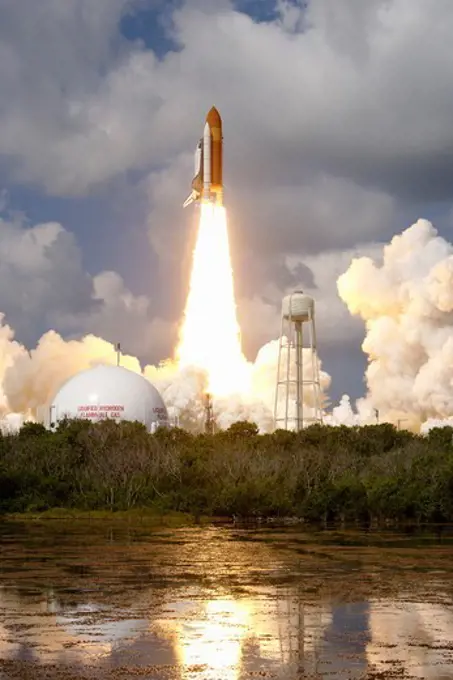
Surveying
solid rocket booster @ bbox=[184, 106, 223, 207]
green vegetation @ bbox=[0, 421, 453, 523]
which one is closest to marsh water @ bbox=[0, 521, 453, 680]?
green vegetation @ bbox=[0, 421, 453, 523]

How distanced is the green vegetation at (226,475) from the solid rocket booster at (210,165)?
1834 centimetres

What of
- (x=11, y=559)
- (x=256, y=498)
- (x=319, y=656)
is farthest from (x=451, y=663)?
(x=256, y=498)

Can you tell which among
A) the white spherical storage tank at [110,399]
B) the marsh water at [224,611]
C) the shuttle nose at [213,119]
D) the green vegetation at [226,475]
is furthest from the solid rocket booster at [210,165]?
A: the marsh water at [224,611]

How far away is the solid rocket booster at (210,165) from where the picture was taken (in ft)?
252

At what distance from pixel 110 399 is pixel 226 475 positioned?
65.2 feet

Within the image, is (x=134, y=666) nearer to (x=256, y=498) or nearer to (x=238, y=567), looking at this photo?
(x=238, y=567)

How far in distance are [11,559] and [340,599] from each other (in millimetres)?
12794

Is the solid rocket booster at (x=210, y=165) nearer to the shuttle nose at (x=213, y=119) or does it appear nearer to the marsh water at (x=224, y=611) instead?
the shuttle nose at (x=213, y=119)

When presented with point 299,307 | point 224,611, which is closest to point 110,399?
point 299,307

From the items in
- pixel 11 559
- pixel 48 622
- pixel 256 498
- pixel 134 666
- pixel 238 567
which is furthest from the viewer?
pixel 256 498

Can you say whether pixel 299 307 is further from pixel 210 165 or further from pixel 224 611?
pixel 224 611

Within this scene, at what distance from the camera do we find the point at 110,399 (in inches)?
3115

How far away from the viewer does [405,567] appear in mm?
29594

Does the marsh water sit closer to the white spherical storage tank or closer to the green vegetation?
the green vegetation
